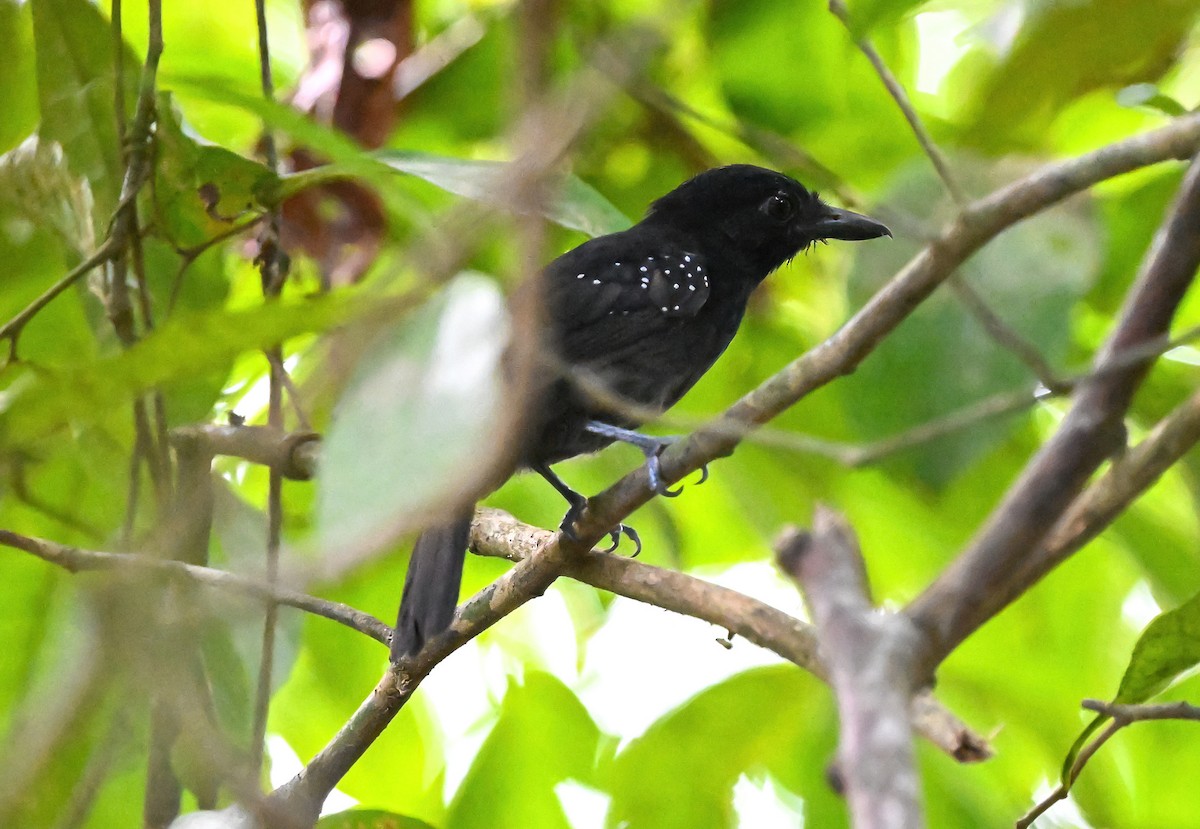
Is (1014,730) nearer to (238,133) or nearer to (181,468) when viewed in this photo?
(181,468)

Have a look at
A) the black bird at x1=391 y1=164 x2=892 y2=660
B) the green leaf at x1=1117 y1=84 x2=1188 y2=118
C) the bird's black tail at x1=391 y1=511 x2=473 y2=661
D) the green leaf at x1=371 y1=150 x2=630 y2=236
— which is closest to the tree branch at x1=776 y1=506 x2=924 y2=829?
the green leaf at x1=371 y1=150 x2=630 y2=236

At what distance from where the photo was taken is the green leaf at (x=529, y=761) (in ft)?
7.13

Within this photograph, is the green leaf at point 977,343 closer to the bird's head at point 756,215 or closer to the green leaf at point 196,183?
the green leaf at point 196,183

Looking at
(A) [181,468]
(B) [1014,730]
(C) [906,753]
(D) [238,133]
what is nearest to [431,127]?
(D) [238,133]

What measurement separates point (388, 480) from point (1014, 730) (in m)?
1.91

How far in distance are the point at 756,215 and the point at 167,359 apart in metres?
2.29

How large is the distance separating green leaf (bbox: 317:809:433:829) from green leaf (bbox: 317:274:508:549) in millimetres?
1216

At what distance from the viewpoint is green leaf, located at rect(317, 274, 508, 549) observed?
2.15 ft

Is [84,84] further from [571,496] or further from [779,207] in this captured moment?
[779,207]

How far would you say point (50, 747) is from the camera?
70 cm

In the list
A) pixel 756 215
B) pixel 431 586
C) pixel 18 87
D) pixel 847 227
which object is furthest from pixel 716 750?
pixel 18 87

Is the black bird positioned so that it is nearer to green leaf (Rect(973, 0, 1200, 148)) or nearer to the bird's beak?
the bird's beak

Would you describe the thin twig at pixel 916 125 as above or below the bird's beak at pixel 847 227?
below

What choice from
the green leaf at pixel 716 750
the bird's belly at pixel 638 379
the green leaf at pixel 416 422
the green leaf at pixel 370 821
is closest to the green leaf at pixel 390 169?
the green leaf at pixel 416 422
